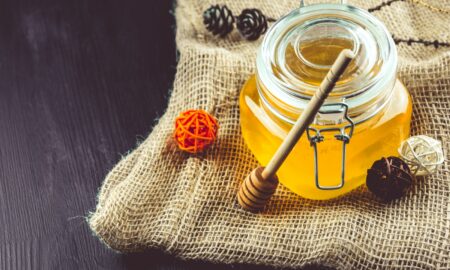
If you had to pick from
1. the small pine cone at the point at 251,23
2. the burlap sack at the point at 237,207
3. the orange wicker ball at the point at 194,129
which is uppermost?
Answer: the small pine cone at the point at 251,23

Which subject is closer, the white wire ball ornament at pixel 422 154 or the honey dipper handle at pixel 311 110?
the honey dipper handle at pixel 311 110

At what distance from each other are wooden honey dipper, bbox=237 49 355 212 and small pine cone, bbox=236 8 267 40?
10.2 inches

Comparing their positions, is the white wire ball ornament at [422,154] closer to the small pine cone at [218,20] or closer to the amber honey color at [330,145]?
the amber honey color at [330,145]

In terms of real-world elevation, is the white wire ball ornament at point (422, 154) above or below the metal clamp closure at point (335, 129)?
below

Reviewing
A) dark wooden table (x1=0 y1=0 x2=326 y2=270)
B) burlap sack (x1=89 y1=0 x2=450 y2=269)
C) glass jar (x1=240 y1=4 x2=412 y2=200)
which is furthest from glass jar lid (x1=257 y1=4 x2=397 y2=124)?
dark wooden table (x1=0 y1=0 x2=326 y2=270)

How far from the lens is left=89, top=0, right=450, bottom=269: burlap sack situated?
3.02 ft

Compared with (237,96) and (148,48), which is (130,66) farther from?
(237,96)

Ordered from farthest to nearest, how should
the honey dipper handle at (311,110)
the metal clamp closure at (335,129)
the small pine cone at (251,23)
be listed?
the small pine cone at (251,23) → the metal clamp closure at (335,129) → the honey dipper handle at (311,110)

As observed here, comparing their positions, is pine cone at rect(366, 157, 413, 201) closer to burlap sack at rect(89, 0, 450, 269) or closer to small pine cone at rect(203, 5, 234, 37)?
burlap sack at rect(89, 0, 450, 269)

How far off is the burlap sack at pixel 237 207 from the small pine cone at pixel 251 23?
4cm

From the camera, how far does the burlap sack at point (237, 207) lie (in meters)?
0.92

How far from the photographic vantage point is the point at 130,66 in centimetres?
117

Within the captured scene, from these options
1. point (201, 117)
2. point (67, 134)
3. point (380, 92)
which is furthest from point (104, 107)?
point (380, 92)

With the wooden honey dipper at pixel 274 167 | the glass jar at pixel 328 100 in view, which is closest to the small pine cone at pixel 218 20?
the glass jar at pixel 328 100
